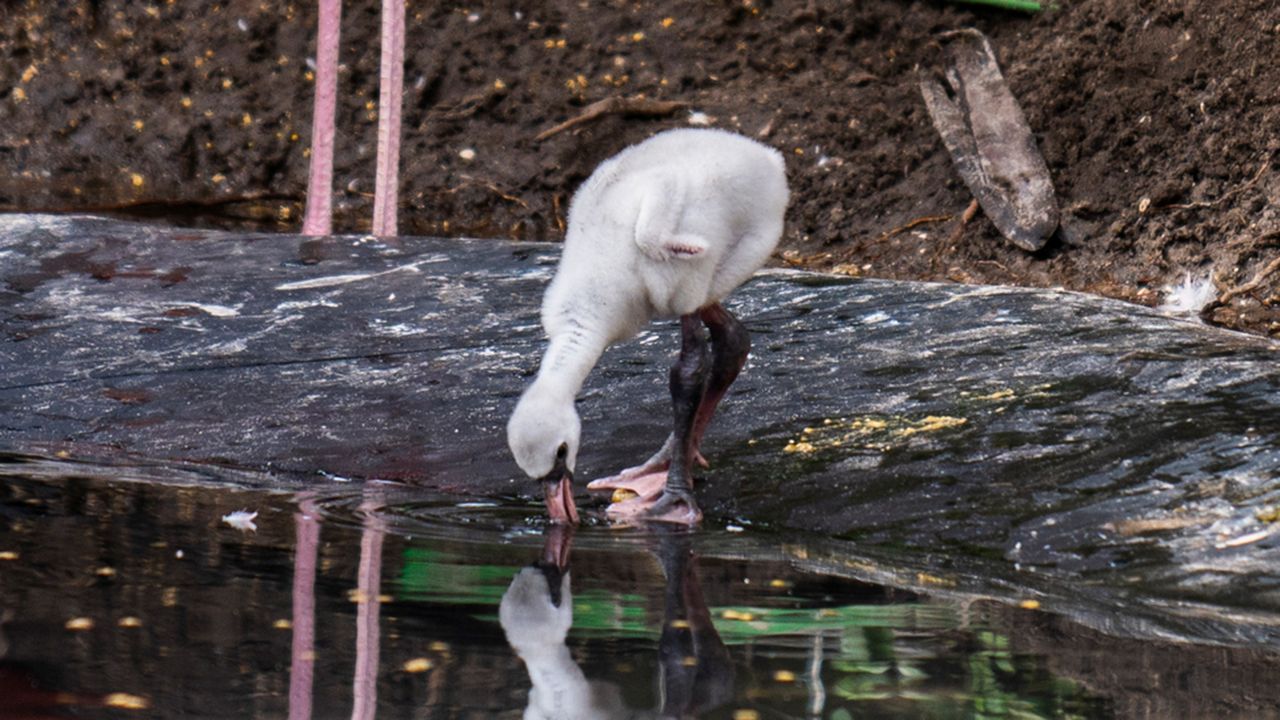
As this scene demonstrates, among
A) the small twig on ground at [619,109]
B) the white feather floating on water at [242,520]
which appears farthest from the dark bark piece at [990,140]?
the white feather floating on water at [242,520]

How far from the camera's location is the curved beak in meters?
4.55

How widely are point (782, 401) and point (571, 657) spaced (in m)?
2.09

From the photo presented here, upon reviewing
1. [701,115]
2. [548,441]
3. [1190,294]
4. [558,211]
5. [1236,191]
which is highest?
[701,115]

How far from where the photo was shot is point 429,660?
11.2 ft

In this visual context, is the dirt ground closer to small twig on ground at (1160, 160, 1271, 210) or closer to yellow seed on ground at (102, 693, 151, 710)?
small twig on ground at (1160, 160, 1271, 210)

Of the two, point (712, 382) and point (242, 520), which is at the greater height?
point (712, 382)

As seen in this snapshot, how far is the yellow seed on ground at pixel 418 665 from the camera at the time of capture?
335cm

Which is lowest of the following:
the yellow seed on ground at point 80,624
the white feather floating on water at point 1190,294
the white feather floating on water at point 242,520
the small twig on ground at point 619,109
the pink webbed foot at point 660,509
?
the yellow seed on ground at point 80,624

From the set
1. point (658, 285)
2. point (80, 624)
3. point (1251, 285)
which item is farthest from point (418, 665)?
point (1251, 285)

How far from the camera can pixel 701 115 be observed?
1142 centimetres

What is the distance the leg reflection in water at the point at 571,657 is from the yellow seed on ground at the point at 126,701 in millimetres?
692

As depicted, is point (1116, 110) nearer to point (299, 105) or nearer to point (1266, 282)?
point (1266, 282)

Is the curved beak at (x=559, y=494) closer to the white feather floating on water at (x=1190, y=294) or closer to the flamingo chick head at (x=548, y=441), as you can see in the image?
the flamingo chick head at (x=548, y=441)

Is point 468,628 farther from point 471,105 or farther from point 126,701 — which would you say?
point 471,105
